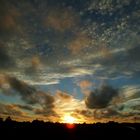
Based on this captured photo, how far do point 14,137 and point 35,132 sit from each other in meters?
8.44

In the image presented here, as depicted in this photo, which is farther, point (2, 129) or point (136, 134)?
point (2, 129)

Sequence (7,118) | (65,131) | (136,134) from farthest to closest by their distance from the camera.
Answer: (7,118)
(65,131)
(136,134)

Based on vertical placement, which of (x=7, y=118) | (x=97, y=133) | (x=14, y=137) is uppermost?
(x=7, y=118)

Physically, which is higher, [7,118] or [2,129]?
[7,118]

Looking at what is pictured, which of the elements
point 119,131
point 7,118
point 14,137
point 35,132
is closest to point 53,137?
point 35,132

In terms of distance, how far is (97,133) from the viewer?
79750 millimetres

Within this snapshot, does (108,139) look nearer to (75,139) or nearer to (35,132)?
(75,139)

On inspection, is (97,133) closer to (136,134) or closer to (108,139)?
(108,139)

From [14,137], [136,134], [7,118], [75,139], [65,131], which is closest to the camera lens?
[136,134]

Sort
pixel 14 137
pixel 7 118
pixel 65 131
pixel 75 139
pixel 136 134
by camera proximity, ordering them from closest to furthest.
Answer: pixel 136 134 → pixel 14 137 → pixel 75 139 → pixel 65 131 → pixel 7 118

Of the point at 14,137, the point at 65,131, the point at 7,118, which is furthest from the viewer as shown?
the point at 7,118

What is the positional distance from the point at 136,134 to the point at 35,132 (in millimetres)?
30243

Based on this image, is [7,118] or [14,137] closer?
[14,137]

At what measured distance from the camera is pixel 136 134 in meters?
62.6
